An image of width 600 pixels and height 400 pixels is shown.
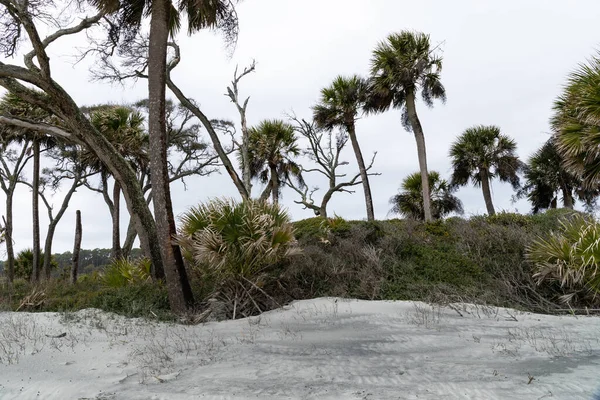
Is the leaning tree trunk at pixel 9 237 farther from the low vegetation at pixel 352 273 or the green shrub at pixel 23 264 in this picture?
the low vegetation at pixel 352 273

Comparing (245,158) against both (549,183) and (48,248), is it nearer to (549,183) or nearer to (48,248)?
(48,248)

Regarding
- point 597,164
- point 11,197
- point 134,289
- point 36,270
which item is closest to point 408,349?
point 134,289

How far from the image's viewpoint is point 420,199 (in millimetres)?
28875

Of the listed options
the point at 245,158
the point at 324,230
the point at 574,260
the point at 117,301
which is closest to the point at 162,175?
the point at 117,301

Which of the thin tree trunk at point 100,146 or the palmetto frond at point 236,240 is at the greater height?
the thin tree trunk at point 100,146

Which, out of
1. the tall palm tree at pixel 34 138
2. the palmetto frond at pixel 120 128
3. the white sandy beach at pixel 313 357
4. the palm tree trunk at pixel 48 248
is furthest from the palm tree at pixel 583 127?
the palm tree trunk at pixel 48 248

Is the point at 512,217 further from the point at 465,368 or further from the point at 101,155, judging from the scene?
the point at 101,155

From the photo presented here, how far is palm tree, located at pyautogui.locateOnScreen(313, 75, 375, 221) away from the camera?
2341cm

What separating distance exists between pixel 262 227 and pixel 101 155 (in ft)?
14.4

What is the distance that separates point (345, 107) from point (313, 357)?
789 inches

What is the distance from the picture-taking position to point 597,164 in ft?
31.8

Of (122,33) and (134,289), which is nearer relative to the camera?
(134,289)

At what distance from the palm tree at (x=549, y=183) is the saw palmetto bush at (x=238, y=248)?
23309 mm

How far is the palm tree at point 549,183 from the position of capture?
84.6 ft
